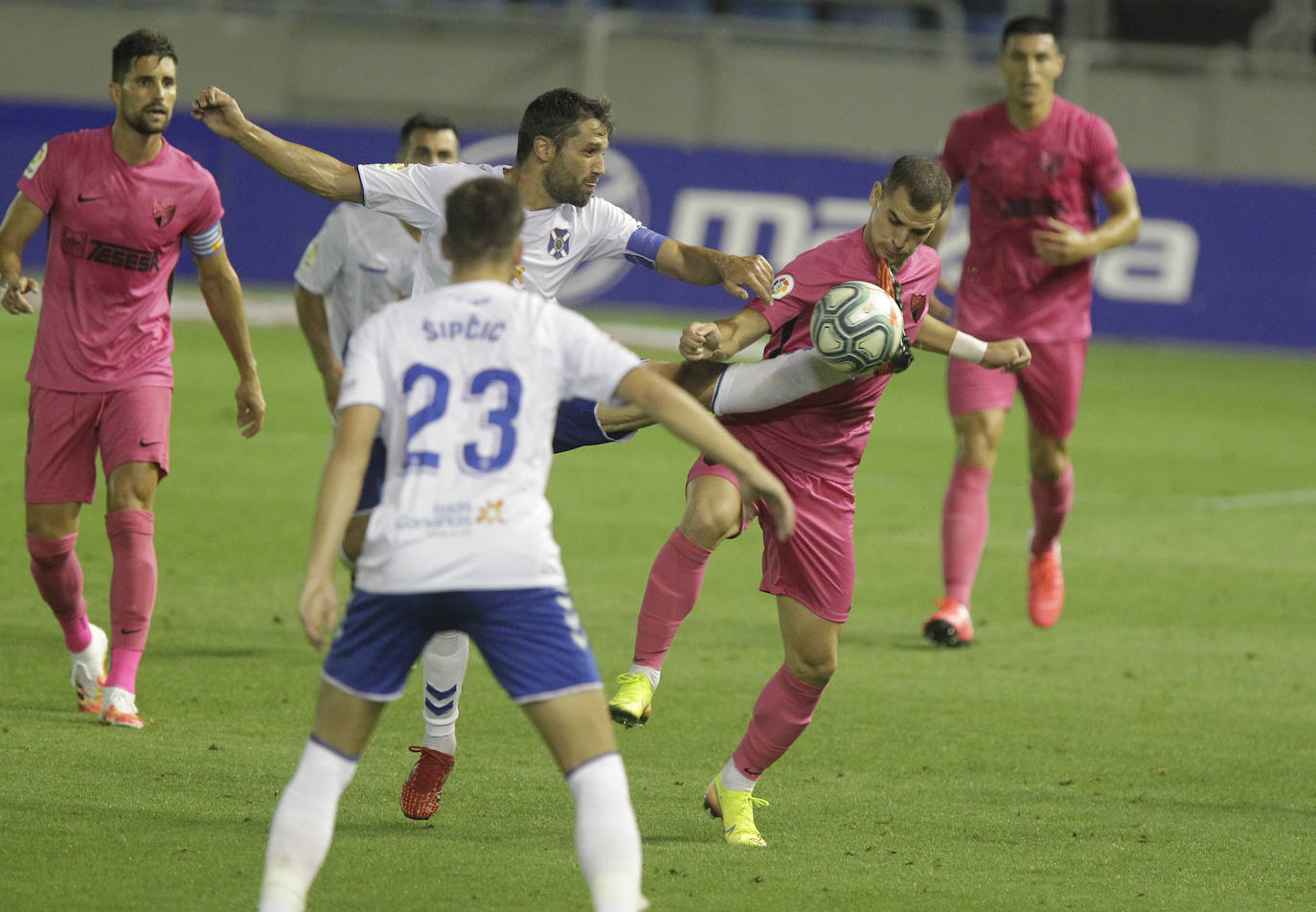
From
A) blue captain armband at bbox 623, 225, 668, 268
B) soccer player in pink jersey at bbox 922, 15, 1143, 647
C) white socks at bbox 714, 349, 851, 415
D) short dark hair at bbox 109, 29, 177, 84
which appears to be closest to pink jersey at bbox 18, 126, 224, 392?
short dark hair at bbox 109, 29, 177, 84

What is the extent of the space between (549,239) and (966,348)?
1.42 m

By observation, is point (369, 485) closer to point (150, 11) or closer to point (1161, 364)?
point (1161, 364)

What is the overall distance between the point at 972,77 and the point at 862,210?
4.37 meters

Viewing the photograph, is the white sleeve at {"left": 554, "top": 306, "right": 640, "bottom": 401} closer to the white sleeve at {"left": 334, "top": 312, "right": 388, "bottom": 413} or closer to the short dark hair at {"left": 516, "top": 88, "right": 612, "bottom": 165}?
the white sleeve at {"left": 334, "top": 312, "right": 388, "bottom": 413}

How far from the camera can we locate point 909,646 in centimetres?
836

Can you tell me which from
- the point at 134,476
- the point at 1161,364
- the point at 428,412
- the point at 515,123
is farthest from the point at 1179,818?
the point at 515,123

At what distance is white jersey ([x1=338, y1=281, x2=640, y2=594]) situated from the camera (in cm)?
393

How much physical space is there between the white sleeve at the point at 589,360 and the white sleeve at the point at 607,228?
1929 mm

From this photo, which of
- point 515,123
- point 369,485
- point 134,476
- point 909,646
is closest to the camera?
point 369,485

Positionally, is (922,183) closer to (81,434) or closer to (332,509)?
(332,509)

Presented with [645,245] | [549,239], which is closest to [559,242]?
[549,239]

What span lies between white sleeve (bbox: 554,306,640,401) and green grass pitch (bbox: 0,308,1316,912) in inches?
58.0

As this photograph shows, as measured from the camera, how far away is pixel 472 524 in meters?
3.94

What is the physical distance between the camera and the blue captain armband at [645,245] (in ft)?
19.6
